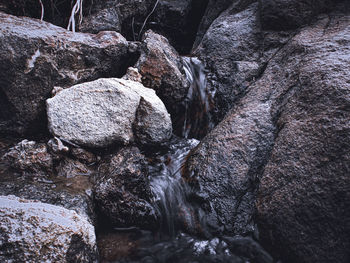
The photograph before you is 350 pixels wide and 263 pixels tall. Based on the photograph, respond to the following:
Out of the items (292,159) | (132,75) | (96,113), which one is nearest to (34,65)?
(96,113)

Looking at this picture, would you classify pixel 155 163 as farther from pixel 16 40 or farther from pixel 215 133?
pixel 16 40

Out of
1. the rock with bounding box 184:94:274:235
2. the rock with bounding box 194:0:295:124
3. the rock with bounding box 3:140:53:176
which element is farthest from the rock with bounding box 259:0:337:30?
the rock with bounding box 3:140:53:176

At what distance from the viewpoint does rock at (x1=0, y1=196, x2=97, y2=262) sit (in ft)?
5.24

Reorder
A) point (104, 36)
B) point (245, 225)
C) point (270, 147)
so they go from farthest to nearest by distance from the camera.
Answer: point (104, 36), point (270, 147), point (245, 225)

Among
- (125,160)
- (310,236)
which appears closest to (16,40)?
(125,160)

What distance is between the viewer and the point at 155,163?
3.42m

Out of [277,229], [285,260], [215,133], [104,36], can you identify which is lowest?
[285,260]

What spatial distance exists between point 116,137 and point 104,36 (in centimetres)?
192

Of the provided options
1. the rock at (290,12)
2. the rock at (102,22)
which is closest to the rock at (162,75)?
the rock at (102,22)

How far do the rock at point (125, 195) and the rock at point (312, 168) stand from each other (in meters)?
1.37

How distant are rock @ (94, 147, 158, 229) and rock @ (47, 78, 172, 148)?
1.51ft

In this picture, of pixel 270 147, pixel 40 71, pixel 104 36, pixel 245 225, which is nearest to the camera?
pixel 245 225

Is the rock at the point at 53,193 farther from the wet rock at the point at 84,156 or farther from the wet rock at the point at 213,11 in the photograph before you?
the wet rock at the point at 213,11

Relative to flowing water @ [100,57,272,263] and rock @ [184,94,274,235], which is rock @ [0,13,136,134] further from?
rock @ [184,94,274,235]
